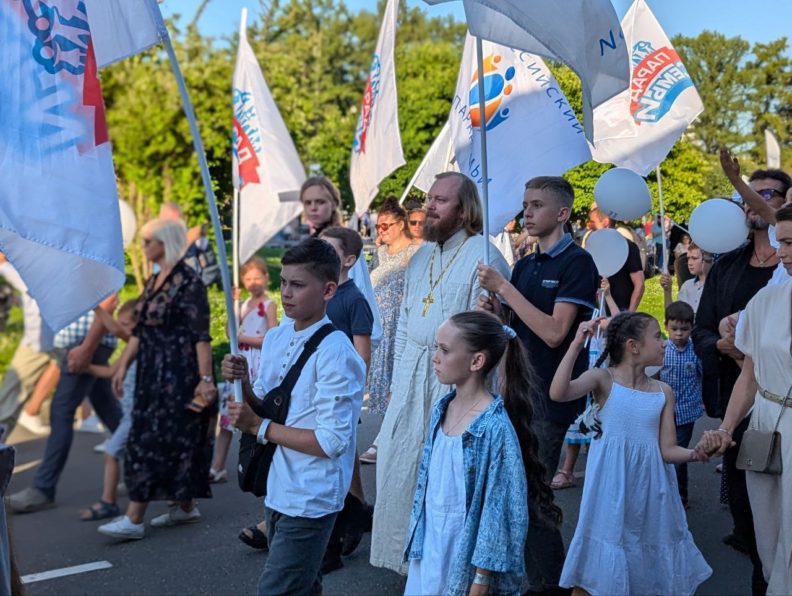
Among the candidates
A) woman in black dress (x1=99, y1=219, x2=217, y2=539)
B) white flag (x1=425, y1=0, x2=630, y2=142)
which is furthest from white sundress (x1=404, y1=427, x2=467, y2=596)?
woman in black dress (x1=99, y1=219, x2=217, y2=539)

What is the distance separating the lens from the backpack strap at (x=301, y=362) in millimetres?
3250

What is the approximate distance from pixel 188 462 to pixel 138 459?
0.94 feet

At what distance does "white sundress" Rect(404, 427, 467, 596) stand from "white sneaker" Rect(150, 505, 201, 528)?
9.87 feet

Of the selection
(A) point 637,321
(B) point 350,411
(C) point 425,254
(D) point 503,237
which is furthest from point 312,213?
(D) point 503,237

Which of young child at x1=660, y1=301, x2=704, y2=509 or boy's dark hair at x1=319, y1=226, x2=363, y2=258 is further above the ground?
boy's dark hair at x1=319, y1=226, x2=363, y2=258

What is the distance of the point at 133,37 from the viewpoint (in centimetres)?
318

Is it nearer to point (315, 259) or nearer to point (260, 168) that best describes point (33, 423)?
point (260, 168)

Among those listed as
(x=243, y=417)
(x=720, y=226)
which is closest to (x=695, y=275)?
(x=720, y=226)

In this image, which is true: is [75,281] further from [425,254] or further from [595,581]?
[595,581]

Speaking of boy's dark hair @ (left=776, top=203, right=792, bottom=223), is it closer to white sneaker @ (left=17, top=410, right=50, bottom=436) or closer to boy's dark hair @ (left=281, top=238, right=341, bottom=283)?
boy's dark hair @ (left=281, top=238, right=341, bottom=283)

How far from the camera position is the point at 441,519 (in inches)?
120

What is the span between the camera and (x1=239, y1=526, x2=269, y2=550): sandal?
202 inches

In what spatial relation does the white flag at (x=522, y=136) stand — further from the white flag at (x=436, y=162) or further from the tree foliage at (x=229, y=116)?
the white flag at (x=436, y=162)

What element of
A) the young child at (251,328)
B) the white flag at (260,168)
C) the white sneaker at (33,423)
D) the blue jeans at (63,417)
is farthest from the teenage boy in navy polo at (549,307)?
the white flag at (260,168)
